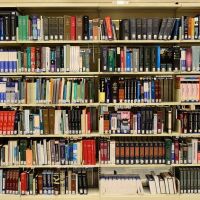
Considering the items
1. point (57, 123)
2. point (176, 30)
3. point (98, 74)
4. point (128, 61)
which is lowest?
point (57, 123)

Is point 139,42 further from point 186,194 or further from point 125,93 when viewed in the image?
point 186,194

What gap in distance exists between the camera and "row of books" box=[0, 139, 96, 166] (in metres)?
4.11

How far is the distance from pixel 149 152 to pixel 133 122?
0.43 m

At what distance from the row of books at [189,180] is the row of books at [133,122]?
1.83 ft

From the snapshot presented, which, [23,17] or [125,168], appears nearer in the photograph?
[23,17]

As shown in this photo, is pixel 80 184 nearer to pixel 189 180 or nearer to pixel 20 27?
pixel 189 180

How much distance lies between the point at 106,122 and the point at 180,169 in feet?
3.64

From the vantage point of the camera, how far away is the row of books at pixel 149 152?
4.12 meters

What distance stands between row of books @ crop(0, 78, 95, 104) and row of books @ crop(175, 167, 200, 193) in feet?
4.87

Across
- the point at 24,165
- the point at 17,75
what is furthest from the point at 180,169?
the point at 17,75

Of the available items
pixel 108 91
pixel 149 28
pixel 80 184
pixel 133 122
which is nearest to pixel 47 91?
pixel 108 91

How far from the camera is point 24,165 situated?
13.5 ft

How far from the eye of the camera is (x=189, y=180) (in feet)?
13.5

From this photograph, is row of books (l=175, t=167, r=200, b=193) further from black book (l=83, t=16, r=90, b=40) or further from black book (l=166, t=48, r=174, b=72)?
black book (l=83, t=16, r=90, b=40)
